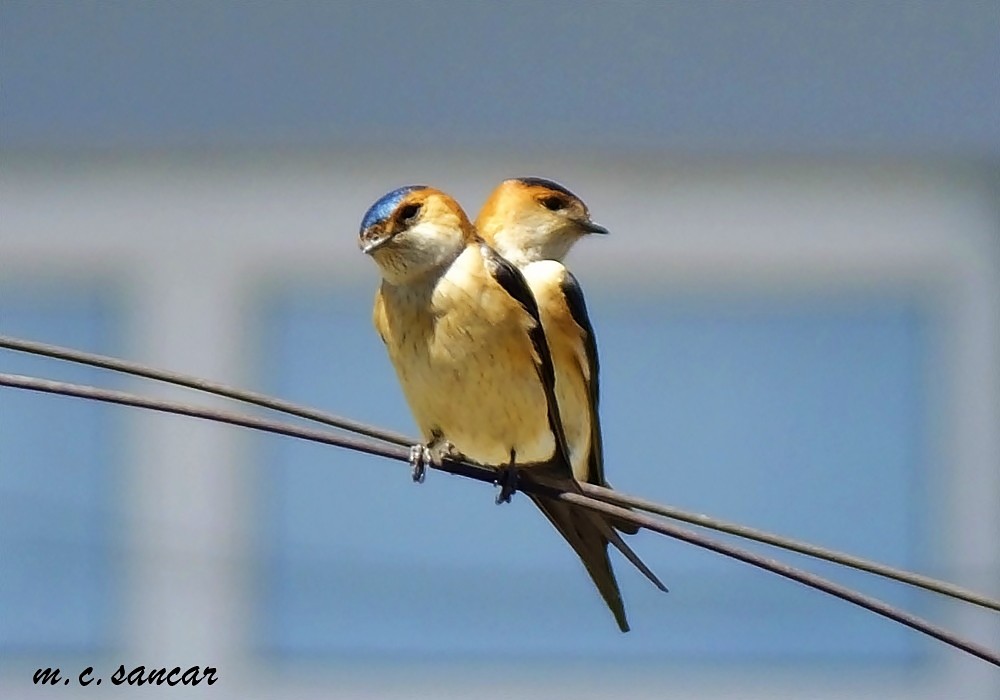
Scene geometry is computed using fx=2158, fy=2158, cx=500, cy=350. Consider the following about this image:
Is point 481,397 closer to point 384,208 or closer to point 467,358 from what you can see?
point 467,358

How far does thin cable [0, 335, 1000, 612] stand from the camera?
4.36 feet

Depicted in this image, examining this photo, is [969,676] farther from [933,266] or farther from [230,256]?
[230,256]

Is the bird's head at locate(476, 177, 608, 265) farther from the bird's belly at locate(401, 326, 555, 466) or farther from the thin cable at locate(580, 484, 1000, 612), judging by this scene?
the thin cable at locate(580, 484, 1000, 612)

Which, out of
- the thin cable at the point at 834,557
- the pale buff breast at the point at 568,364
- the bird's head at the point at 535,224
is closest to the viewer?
the thin cable at the point at 834,557

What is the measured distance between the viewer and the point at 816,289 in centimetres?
490

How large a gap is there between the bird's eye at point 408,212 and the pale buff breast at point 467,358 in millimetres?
58

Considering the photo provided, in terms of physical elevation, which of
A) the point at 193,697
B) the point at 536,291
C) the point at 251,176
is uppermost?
the point at 251,176

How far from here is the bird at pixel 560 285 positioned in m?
2.35

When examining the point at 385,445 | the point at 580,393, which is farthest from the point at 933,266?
the point at 385,445

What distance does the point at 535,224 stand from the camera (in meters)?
2.45

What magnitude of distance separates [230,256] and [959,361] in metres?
1.65

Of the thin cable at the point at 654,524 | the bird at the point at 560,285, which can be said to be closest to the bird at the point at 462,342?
the bird at the point at 560,285

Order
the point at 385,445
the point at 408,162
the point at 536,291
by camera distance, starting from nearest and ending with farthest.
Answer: the point at 385,445 < the point at 536,291 < the point at 408,162

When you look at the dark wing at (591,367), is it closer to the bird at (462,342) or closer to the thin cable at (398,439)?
the bird at (462,342)
